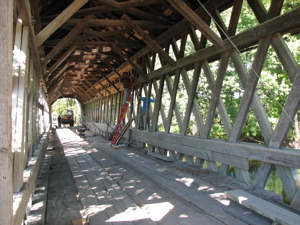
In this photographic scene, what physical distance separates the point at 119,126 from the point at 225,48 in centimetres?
681

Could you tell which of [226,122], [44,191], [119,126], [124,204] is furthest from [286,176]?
[119,126]

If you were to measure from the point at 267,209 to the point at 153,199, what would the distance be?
1404mm

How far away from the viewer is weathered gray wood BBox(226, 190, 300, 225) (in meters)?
2.28

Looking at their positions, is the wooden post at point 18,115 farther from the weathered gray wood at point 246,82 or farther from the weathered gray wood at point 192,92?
the weathered gray wood at point 192,92

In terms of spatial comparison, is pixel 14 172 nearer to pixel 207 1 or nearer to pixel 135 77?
pixel 207 1

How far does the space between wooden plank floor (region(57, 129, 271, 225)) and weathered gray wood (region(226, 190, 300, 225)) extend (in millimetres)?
114

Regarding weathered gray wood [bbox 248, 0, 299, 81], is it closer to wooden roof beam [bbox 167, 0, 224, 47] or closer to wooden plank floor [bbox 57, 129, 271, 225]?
wooden roof beam [bbox 167, 0, 224, 47]

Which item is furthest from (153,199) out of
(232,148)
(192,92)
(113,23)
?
(113,23)

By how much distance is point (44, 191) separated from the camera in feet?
12.1

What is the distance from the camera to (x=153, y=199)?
3.27m

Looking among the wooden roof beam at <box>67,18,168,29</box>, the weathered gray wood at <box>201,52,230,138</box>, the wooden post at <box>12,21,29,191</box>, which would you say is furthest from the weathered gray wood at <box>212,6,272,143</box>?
the wooden post at <box>12,21,29,191</box>

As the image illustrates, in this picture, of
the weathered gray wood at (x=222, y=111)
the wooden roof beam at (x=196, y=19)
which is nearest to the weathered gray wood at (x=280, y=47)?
the wooden roof beam at (x=196, y=19)

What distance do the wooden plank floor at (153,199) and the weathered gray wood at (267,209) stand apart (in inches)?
4.5

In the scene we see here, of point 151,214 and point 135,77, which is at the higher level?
point 135,77
